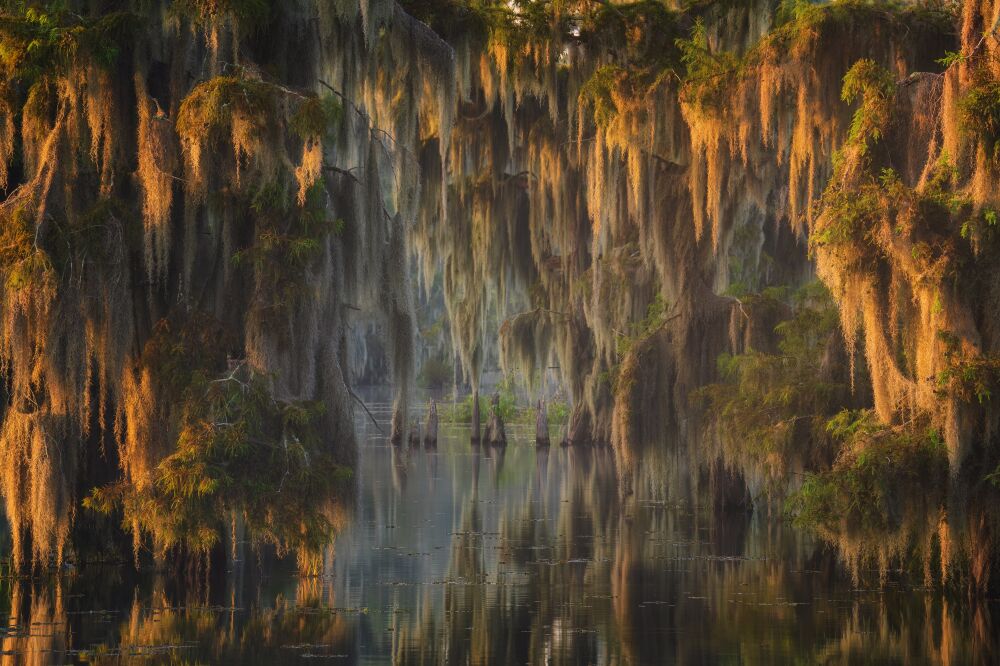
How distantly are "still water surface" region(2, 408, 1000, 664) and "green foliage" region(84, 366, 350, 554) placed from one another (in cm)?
62

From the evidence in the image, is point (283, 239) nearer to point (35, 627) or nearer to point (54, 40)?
point (54, 40)

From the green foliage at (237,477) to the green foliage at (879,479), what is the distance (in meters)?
4.14

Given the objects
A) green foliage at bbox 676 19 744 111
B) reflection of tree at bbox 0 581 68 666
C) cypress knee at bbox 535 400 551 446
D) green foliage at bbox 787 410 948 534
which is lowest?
reflection of tree at bbox 0 581 68 666

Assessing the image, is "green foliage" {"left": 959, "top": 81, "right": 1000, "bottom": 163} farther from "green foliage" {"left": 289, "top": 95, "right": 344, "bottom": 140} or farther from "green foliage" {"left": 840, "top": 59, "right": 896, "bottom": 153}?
"green foliage" {"left": 289, "top": 95, "right": 344, "bottom": 140}

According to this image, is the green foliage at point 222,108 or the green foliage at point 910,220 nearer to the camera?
the green foliage at point 910,220

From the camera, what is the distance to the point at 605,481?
88.3ft

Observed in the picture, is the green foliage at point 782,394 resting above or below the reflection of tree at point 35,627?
above

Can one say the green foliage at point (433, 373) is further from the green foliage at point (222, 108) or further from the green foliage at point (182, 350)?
the green foliage at point (222, 108)

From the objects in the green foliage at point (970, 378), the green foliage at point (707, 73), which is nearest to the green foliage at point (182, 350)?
the green foliage at point (970, 378)

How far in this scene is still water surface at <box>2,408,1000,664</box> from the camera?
10.6m

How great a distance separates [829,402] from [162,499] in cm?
675

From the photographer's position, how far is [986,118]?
12328mm

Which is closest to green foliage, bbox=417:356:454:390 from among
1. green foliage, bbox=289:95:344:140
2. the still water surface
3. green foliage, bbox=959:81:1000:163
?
the still water surface

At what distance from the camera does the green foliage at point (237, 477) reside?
497 inches
